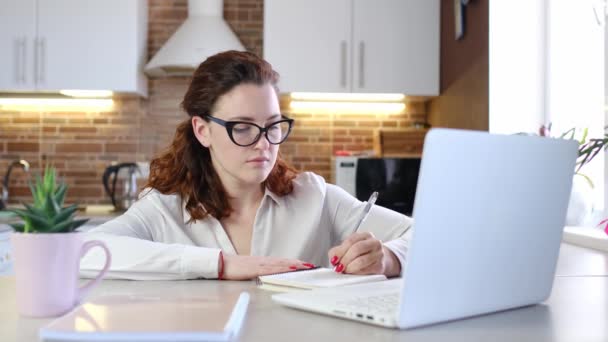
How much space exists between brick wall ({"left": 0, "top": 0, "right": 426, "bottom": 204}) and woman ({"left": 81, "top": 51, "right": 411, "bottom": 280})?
2.51m

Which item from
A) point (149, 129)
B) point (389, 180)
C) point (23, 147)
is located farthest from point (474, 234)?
point (23, 147)

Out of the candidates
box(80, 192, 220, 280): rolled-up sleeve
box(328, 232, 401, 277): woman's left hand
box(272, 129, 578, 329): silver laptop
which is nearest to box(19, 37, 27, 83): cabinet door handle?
box(80, 192, 220, 280): rolled-up sleeve

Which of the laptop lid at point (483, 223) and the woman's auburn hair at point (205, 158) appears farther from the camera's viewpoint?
the woman's auburn hair at point (205, 158)

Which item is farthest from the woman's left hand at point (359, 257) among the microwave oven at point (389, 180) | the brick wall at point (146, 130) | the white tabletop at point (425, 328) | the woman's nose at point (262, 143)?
the brick wall at point (146, 130)

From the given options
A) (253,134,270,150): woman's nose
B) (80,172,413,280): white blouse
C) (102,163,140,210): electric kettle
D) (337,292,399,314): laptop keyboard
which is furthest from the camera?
(102,163,140,210): electric kettle

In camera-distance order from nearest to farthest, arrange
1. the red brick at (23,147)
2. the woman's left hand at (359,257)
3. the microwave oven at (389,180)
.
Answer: the woman's left hand at (359,257) → the microwave oven at (389,180) → the red brick at (23,147)

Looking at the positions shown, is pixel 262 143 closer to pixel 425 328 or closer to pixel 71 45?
pixel 425 328

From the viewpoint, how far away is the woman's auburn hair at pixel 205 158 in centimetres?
192

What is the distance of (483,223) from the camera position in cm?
95

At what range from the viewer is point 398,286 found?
119 centimetres

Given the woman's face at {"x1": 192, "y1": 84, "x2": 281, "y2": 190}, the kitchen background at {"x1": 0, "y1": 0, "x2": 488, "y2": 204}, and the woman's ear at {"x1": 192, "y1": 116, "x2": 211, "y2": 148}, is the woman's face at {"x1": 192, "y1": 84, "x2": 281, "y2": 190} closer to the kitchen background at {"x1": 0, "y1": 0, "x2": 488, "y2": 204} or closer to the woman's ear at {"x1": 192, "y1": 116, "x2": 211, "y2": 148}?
the woman's ear at {"x1": 192, "y1": 116, "x2": 211, "y2": 148}

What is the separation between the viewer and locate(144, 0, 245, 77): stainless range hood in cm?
416

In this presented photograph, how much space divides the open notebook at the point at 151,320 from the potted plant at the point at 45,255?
6cm

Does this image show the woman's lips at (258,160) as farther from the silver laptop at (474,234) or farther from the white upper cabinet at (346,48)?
the white upper cabinet at (346,48)
